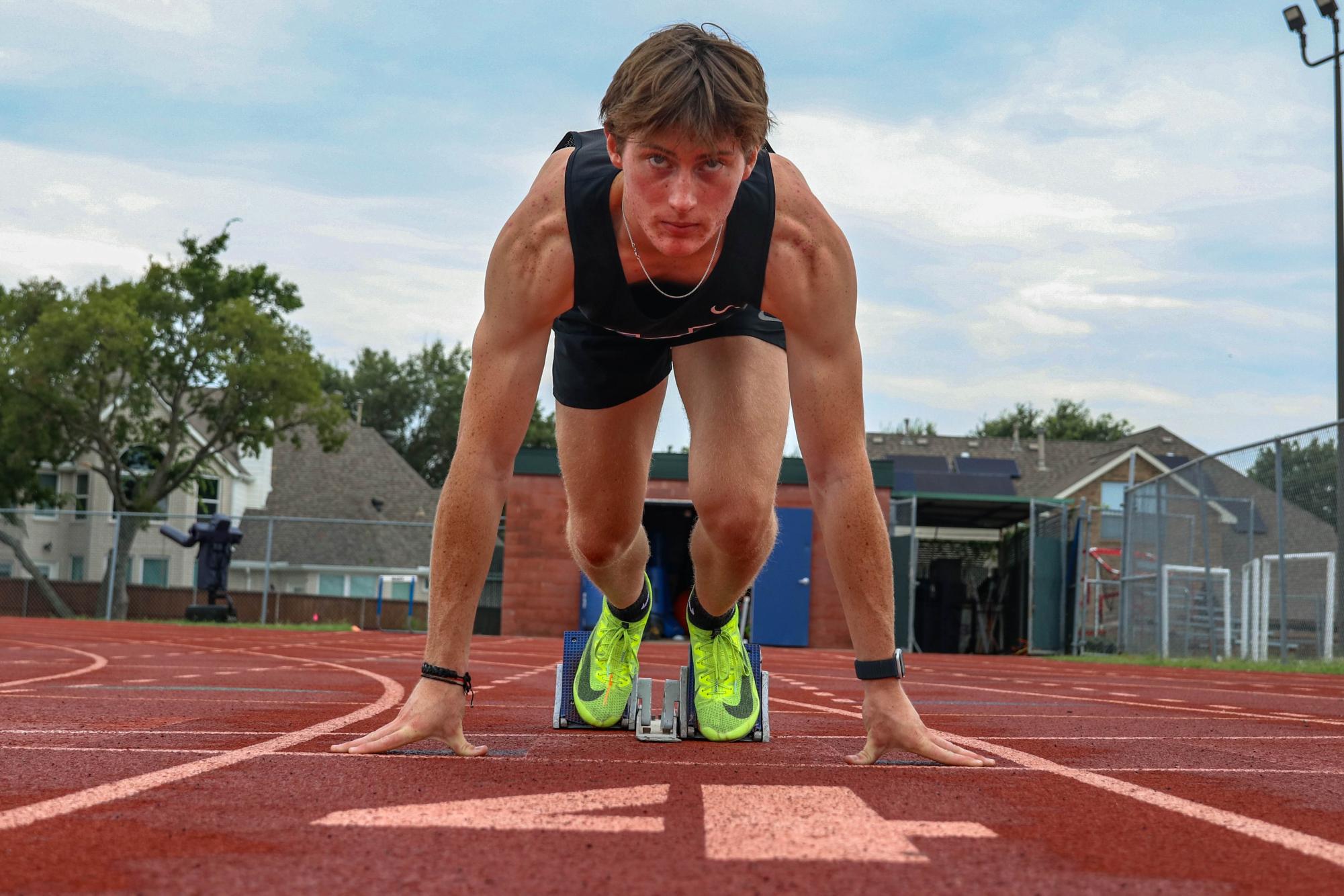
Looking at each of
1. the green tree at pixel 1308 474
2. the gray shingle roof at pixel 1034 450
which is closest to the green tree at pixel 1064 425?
the gray shingle roof at pixel 1034 450

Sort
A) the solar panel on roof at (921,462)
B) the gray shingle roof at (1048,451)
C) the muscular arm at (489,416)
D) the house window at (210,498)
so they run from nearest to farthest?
the muscular arm at (489,416) < the house window at (210,498) < the solar panel on roof at (921,462) < the gray shingle roof at (1048,451)

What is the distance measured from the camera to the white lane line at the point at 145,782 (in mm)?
2287

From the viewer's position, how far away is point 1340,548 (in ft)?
38.9

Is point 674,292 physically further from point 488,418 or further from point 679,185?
point 488,418

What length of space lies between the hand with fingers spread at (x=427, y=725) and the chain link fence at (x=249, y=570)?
1830 cm

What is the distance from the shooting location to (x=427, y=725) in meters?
3.29

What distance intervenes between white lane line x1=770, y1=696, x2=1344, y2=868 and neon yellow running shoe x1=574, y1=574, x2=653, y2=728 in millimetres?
1285

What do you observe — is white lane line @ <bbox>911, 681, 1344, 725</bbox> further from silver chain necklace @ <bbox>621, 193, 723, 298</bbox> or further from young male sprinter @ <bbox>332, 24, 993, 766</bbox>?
silver chain necklace @ <bbox>621, 193, 723, 298</bbox>

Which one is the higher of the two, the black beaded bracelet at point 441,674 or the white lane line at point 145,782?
the black beaded bracelet at point 441,674

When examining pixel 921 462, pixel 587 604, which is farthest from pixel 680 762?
pixel 921 462

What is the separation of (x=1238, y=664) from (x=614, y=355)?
34.6 feet

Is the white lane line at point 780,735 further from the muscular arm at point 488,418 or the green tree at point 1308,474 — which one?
the green tree at point 1308,474

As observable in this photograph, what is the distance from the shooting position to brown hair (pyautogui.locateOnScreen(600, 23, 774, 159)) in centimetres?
307

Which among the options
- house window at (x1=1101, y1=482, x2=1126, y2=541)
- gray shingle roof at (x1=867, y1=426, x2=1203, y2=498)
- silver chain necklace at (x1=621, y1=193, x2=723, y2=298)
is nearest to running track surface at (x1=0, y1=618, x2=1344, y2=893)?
silver chain necklace at (x1=621, y1=193, x2=723, y2=298)
